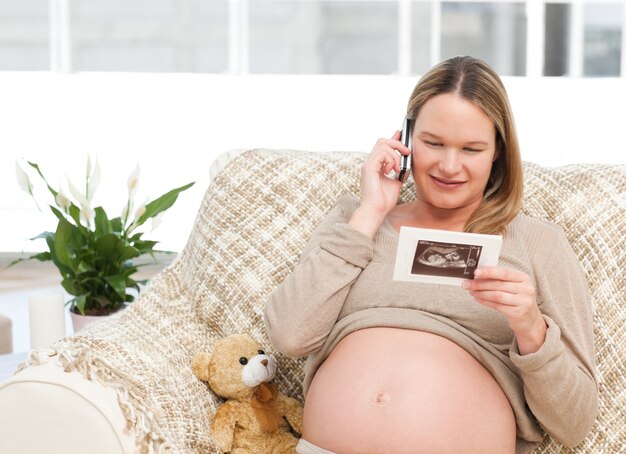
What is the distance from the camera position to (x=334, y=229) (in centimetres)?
185

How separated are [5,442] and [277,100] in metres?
4.03

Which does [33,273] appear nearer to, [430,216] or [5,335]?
[5,335]

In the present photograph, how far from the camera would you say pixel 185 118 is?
5371 millimetres

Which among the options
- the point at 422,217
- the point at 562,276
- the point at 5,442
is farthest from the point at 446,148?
the point at 5,442

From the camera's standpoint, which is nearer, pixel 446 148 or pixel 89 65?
pixel 446 148

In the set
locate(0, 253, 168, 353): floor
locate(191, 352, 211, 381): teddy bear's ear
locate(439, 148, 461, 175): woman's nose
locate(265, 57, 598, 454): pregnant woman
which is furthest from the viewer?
locate(0, 253, 168, 353): floor

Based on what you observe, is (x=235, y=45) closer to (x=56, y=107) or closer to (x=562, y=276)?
(x=56, y=107)

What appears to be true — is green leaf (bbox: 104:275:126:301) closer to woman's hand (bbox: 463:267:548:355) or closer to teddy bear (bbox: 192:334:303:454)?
teddy bear (bbox: 192:334:303:454)

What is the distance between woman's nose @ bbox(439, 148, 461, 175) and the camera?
1764 mm

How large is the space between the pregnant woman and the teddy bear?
9 centimetres

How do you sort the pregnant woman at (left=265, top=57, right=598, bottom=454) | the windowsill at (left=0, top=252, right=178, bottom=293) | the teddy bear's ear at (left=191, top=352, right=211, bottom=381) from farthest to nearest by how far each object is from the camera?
the windowsill at (left=0, top=252, right=178, bottom=293)
the teddy bear's ear at (left=191, top=352, right=211, bottom=381)
the pregnant woman at (left=265, top=57, right=598, bottom=454)

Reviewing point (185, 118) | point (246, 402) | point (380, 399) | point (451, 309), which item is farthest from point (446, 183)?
point (185, 118)

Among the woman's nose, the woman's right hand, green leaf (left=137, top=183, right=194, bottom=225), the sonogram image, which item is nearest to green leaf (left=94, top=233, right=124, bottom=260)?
green leaf (left=137, top=183, right=194, bottom=225)

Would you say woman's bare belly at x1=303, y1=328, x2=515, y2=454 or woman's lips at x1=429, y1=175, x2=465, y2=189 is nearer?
woman's bare belly at x1=303, y1=328, x2=515, y2=454
